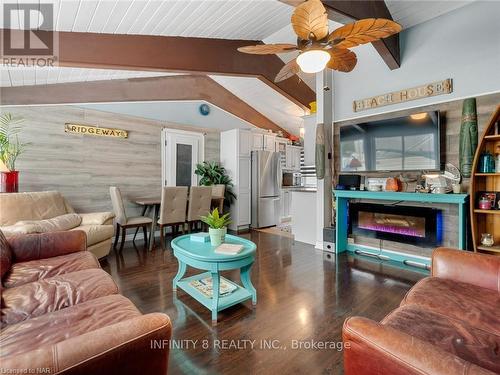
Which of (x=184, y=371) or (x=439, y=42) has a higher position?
(x=439, y=42)

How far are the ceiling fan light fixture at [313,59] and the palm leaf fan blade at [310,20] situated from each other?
110 millimetres

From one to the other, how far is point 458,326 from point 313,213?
10.5 feet

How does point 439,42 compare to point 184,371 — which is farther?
point 439,42

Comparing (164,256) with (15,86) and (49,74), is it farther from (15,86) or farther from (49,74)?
(15,86)

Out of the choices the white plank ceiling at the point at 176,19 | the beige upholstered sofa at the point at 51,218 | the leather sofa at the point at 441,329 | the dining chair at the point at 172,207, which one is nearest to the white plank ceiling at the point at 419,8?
the white plank ceiling at the point at 176,19

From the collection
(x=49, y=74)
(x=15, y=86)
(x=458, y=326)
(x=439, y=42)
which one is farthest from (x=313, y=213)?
(x=15, y=86)

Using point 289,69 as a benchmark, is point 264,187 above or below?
below

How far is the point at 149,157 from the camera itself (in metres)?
4.91

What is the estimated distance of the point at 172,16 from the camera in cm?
261

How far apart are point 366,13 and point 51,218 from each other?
4539mm

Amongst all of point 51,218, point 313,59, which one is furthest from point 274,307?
point 51,218

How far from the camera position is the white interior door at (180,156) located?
5125mm

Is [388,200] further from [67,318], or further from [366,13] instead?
[67,318]

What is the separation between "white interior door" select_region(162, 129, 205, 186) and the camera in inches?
202
